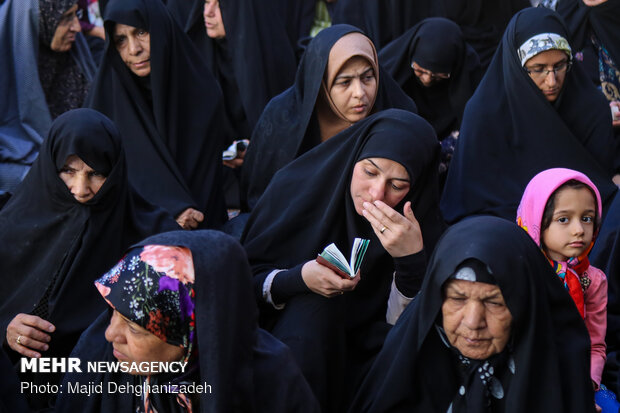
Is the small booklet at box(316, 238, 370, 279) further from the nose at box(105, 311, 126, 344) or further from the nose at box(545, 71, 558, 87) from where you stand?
the nose at box(545, 71, 558, 87)

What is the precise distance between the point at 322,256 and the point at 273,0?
381cm

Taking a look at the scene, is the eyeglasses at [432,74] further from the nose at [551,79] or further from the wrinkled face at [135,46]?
the wrinkled face at [135,46]

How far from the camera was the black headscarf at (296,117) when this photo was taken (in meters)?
4.40

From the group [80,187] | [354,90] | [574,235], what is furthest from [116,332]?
[354,90]

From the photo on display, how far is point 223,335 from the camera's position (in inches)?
95.3

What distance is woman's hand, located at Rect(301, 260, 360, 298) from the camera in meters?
3.03

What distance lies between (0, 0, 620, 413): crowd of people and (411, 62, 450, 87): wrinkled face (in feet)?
0.05

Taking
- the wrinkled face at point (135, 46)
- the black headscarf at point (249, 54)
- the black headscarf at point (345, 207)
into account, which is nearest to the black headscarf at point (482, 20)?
the black headscarf at point (249, 54)

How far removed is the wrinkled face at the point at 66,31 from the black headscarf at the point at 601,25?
138 inches

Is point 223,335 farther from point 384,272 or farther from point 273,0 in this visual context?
point 273,0

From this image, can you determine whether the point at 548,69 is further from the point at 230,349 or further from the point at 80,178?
the point at 230,349

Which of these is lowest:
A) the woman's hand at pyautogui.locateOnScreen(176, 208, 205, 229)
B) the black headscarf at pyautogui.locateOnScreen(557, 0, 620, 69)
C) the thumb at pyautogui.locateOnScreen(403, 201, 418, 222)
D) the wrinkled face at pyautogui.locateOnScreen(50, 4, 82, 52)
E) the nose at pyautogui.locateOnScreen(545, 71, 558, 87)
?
the woman's hand at pyautogui.locateOnScreen(176, 208, 205, 229)

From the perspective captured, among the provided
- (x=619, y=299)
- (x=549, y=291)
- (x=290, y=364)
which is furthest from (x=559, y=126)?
(x=290, y=364)

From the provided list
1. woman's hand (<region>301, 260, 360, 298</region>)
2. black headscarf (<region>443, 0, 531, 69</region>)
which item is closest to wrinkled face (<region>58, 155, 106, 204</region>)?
woman's hand (<region>301, 260, 360, 298</region>)
